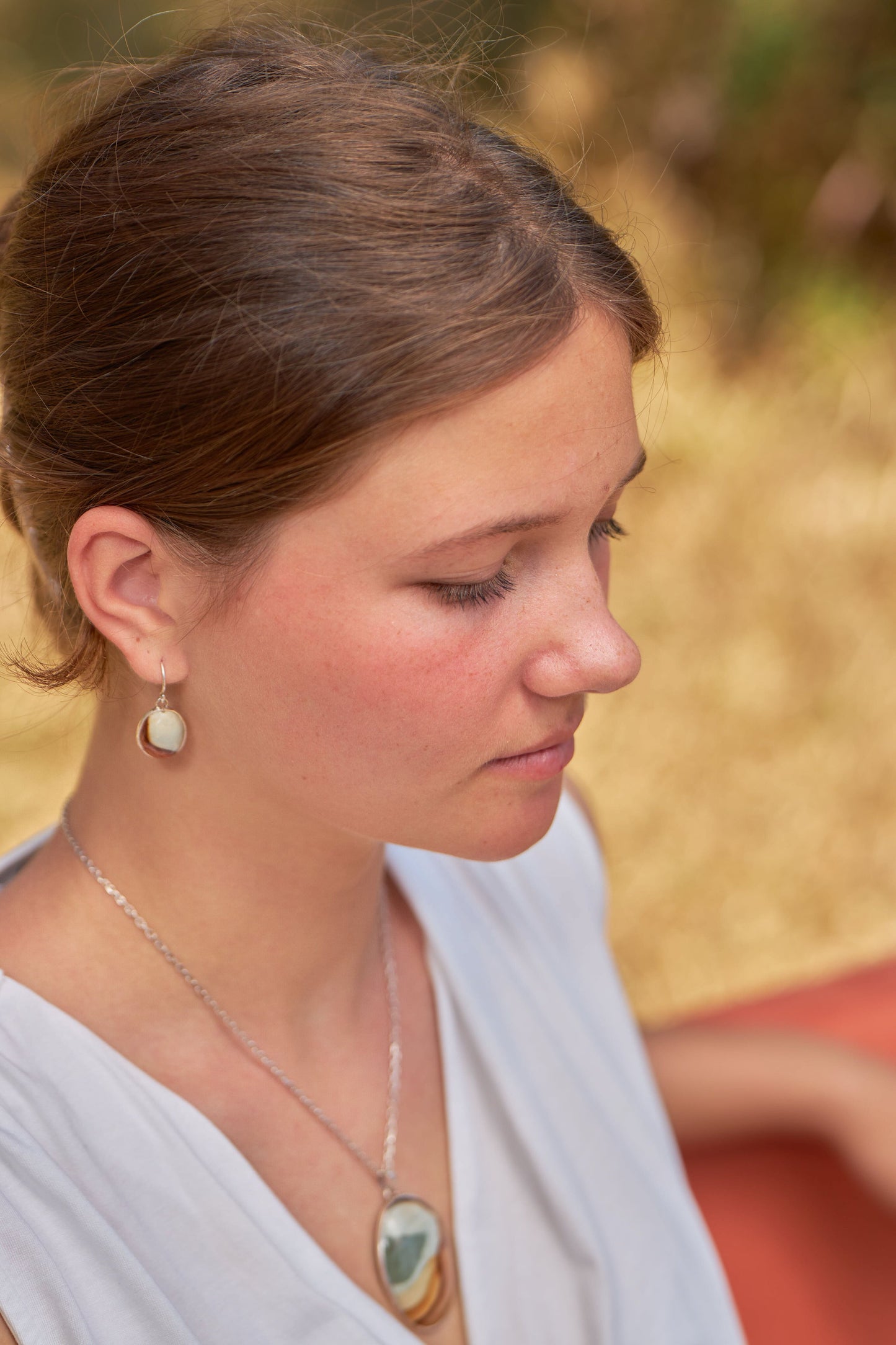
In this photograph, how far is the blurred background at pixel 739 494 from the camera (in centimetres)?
245

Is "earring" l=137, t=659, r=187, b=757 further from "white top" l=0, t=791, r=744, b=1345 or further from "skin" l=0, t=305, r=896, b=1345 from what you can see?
"white top" l=0, t=791, r=744, b=1345

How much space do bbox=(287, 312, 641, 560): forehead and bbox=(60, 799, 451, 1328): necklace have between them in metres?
0.36

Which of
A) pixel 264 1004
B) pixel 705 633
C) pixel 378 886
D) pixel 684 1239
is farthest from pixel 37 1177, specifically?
pixel 705 633

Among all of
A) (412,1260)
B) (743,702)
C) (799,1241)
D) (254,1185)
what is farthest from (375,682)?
(743,702)

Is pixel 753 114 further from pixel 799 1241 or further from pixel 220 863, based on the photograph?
pixel 220 863

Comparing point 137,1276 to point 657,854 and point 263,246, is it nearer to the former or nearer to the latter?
point 263,246

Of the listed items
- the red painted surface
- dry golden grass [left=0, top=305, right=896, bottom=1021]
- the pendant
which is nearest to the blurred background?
dry golden grass [left=0, top=305, right=896, bottom=1021]

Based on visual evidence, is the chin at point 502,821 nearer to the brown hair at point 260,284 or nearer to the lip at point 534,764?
the lip at point 534,764

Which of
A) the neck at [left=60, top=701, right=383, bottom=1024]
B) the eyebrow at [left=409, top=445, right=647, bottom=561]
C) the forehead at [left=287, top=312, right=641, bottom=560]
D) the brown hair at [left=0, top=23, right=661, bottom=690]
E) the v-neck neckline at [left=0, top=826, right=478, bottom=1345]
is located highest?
the brown hair at [left=0, top=23, right=661, bottom=690]

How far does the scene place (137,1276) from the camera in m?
0.81

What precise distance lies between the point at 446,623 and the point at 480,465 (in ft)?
0.33

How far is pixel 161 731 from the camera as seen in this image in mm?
875

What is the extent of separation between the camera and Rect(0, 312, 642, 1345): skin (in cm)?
77

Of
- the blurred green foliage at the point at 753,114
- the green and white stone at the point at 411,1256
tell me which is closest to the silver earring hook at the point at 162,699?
the green and white stone at the point at 411,1256
